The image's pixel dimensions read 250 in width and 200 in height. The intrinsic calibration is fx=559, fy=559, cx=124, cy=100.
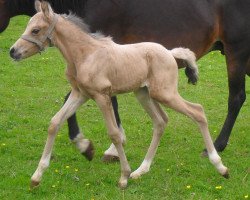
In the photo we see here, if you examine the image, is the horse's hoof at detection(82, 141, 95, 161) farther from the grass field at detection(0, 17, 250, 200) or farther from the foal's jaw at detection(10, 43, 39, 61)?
the foal's jaw at detection(10, 43, 39, 61)

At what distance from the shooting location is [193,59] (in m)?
5.29

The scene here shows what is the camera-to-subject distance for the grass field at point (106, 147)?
16.7 feet

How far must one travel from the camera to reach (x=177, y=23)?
6262 mm

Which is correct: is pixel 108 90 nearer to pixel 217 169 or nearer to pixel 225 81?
pixel 217 169

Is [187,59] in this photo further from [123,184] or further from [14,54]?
[14,54]

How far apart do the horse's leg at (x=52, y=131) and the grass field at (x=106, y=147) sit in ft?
0.63

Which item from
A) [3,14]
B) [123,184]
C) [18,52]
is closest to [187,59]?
[123,184]

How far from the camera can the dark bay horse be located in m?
6.00

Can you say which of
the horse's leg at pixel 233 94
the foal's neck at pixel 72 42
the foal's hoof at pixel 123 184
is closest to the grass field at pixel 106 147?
the foal's hoof at pixel 123 184

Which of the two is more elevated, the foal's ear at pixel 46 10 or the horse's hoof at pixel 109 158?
the foal's ear at pixel 46 10

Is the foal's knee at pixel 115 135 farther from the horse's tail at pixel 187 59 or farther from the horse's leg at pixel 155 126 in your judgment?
the horse's tail at pixel 187 59

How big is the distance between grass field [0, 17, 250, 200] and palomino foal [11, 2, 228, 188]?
0.24 meters

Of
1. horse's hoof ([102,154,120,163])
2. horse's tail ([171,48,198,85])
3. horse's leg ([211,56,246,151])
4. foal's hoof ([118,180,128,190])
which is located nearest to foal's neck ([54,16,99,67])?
horse's tail ([171,48,198,85])

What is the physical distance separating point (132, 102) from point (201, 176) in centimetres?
386
